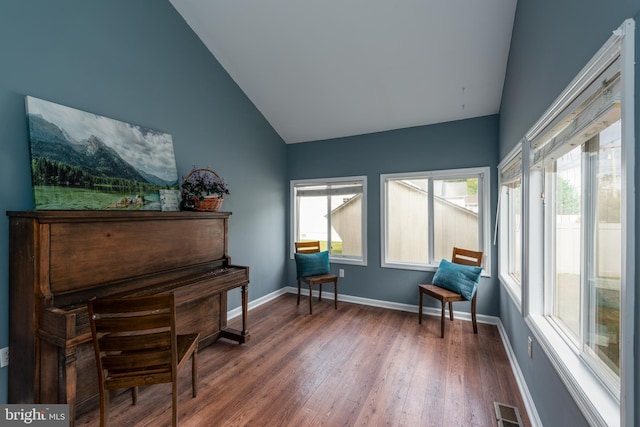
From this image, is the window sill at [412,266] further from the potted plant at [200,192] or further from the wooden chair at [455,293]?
the potted plant at [200,192]

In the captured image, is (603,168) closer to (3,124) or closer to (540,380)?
(540,380)

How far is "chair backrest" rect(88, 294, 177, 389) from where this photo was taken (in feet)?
5.04

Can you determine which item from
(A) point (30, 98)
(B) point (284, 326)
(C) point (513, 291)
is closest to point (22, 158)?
(A) point (30, 98)

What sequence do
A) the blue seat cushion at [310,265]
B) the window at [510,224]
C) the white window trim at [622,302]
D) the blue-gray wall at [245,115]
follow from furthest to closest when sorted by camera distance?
the blue seat cushion at [310,265] < the window at [510,224] < the blue-gray wall at [245,115] < the white window trim at [622,302]

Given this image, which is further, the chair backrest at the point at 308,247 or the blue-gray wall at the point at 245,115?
the chair backrest at the point at 308,247

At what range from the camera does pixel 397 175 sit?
393cm

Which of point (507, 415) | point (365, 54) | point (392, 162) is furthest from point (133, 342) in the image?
point (392, 162)

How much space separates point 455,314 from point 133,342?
3466mm

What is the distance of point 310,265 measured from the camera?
12.7 ft

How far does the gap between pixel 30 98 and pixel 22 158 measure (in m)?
0.41

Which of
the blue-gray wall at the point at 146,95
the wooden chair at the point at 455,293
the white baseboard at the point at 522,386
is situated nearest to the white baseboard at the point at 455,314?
the white baseboard at the point at 522,386

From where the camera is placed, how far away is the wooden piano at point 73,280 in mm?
1621

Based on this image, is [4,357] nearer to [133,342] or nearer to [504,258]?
[133,342]

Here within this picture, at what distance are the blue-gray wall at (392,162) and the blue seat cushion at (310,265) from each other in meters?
0.44
